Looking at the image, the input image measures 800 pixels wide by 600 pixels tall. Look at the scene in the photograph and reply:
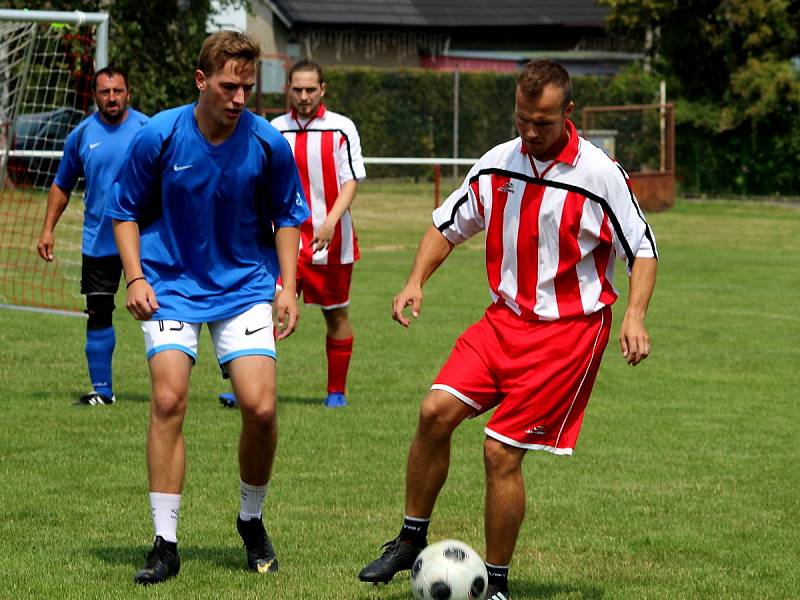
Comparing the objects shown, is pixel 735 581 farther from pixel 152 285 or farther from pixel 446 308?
pixel 446 308

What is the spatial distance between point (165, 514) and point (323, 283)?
4.52m

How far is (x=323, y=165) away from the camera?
1000cm

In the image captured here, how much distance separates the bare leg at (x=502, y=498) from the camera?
532 centimetres

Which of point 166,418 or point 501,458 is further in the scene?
point 166,418

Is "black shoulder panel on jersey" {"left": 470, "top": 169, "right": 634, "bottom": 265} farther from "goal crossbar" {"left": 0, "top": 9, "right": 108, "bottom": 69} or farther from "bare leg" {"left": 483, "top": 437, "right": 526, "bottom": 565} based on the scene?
"goal crossbar" {"left": 0, "top": 9, "right": 108, "bottom": 69}

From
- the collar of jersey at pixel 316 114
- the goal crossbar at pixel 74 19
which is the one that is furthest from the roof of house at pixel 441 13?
the collar of jersey at pixel 316 114

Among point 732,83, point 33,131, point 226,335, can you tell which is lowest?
point 226,335

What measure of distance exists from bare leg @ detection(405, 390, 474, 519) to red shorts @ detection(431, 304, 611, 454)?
0.05m

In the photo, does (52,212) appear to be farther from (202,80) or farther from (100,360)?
(202,80)

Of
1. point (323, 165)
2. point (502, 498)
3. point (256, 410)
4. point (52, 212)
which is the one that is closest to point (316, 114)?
point (323, 165)

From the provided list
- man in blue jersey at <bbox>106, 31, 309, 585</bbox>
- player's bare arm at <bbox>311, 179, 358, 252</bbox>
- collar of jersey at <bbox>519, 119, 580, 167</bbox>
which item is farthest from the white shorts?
player's bare arm at <bbox>311, 179, 358, 252</bbox>

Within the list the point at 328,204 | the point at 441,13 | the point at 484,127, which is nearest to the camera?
the point at 328,204

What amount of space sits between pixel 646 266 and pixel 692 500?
2.23 metres

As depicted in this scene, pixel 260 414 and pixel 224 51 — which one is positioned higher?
pixel 224 51
